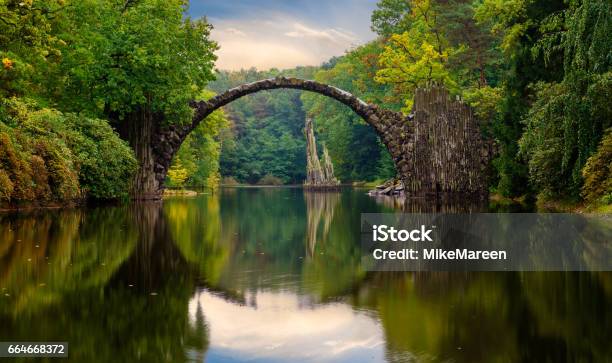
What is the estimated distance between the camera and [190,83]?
2722cm

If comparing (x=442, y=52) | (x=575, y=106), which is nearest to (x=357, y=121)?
(x=442, y=52)

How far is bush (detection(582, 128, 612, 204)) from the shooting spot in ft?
50.3

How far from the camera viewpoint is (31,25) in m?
17.2

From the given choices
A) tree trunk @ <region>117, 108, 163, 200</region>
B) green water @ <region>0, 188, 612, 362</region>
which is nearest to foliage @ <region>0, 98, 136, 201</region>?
tree trunk @ <region>117, 108, 163, 200</region>

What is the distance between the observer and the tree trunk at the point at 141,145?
26.5 meters

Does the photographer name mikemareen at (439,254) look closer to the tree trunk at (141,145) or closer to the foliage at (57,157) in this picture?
the foliage at (57,157)

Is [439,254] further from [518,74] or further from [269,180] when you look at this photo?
[269,180]

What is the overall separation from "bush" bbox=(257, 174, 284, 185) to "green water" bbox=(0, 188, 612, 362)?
2794 inches

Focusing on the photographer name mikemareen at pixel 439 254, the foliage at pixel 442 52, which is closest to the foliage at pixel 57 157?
the photographer name mikemareen at pixel 439 254

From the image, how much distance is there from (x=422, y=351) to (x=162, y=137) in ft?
79.9

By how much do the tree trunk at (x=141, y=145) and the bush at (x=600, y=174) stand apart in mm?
16699

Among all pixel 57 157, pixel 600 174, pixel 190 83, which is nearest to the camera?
pixel 600 174

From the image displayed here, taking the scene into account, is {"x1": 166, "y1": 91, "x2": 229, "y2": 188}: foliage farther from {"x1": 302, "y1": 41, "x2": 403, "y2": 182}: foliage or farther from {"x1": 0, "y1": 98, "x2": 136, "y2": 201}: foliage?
{"x1": 0, "y1": 98, "x2": 136, "y2": 201}: foliage

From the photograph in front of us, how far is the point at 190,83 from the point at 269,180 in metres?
54.2
